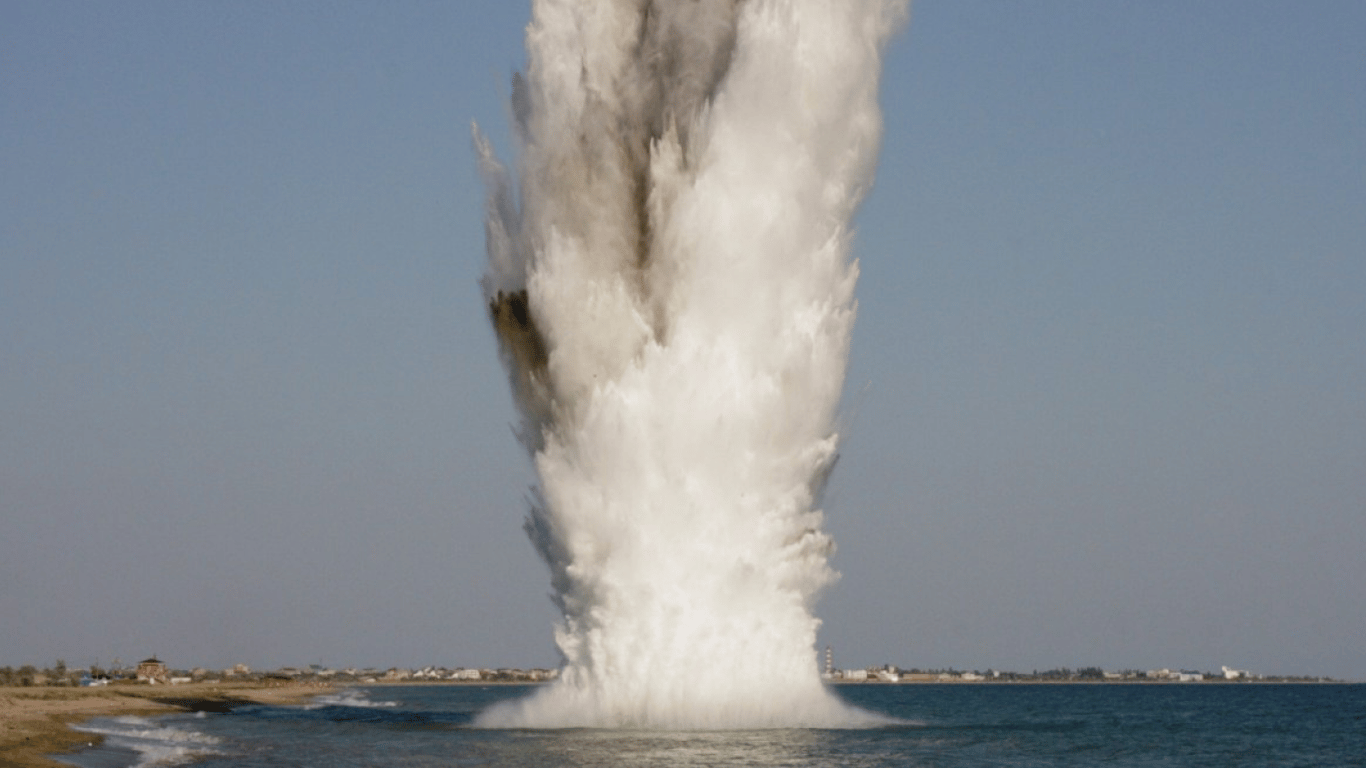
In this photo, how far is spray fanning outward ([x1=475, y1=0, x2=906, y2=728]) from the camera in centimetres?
4019

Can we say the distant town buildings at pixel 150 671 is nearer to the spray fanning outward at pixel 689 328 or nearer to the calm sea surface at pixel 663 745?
the calm sea surface at pixel 663 745

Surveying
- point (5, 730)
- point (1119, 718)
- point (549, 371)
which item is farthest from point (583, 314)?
point (1119, 718)

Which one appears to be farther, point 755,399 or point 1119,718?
point 1119,718

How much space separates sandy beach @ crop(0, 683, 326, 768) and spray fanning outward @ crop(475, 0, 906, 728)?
1428 centimetres

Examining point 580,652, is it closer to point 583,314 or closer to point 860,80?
point 583,314

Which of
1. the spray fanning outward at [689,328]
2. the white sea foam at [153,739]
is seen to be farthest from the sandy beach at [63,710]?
the spray fanning outward at [689,328]

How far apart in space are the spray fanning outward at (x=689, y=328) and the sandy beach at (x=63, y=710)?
14.3m

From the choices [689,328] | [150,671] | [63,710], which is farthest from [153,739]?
[150,671]

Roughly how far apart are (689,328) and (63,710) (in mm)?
40271

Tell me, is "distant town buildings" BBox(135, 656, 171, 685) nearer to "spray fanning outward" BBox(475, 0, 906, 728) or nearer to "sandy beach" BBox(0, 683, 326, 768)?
"sandy beach" BBox(0, 683, 326, 768)

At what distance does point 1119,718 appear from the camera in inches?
3442

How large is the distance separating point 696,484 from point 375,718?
111ft

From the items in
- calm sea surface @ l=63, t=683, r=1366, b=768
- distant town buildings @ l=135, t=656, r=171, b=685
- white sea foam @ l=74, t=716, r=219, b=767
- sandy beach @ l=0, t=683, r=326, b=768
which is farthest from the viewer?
distant town buildings @ l=135, t=656, r=171, b=685

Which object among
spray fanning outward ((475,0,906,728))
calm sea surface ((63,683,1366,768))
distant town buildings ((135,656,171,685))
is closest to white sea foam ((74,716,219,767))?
calm sea surface ((63,683,1366,768))
